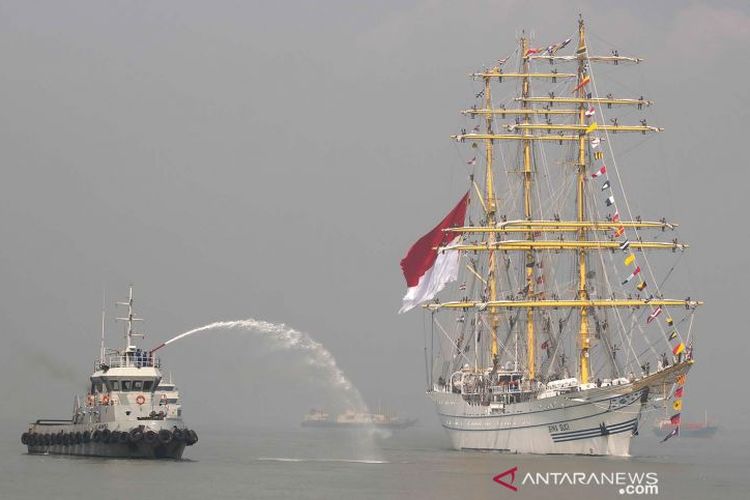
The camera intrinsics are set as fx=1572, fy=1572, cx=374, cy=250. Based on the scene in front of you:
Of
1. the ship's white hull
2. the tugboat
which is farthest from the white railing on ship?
the ship's white hull

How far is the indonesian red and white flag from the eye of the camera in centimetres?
14162

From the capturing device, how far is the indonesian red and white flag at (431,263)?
141625 millimetres

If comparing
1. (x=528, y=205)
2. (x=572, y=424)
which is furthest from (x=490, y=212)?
(x=572, y=424)

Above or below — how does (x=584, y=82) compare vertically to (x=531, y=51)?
below

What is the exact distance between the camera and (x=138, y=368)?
10531 centimetres

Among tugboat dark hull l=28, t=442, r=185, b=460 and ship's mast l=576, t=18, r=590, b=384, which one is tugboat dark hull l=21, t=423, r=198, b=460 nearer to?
tugboat dark hull l=28, t=442, r=185, b=460

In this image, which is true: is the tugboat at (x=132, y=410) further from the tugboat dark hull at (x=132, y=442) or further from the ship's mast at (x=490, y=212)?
the ship's mast at (x=490, y=212)

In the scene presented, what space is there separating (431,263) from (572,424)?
26.1 meters

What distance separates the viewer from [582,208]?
434ft

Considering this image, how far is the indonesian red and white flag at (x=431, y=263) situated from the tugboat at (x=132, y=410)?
131 feet

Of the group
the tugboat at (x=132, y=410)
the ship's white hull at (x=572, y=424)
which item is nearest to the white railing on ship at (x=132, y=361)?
the tugboat at (x=132, y=410)

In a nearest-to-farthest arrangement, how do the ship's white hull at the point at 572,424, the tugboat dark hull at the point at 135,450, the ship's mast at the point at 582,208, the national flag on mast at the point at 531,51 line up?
the tugboat dark hull at the point at 135,450 < the ship's white hull at the point at 572,424 < the ship's mast at the point at 582,208 < the national flag on mast at the point at 531,51

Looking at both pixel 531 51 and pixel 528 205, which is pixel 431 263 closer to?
pixel 528 205

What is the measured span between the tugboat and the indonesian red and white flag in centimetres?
3996
